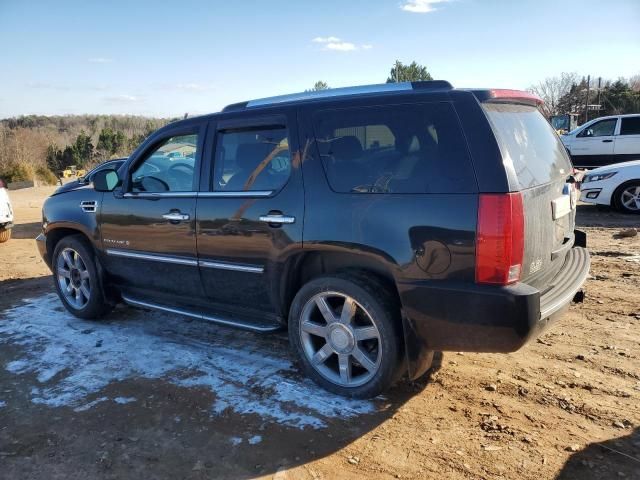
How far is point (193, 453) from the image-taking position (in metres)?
2.90

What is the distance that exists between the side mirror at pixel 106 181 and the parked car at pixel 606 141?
1286 cm

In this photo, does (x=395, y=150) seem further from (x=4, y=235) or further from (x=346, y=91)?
(x=4, y=235)

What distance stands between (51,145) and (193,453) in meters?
43.9

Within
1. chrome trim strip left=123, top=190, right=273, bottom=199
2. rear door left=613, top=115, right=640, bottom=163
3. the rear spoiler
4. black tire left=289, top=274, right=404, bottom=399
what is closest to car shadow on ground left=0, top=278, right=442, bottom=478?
black tire left=289, top=274, right=404, bottom=399

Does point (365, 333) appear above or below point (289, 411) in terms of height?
above

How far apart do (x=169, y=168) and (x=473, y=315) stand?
2844mm

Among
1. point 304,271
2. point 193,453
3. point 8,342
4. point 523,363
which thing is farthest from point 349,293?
point 8,342

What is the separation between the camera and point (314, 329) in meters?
3.52

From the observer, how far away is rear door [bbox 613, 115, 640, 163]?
14492 mm

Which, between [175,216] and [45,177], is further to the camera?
[45,177]

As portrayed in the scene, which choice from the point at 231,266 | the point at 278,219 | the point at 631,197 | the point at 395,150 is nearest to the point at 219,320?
the point at 231,266

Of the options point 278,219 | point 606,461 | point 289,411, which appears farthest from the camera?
point 278,219

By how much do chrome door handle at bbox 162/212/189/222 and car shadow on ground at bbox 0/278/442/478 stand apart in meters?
1.10

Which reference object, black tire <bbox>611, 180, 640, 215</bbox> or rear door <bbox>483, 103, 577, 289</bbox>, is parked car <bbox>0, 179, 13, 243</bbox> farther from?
black tire <bbox>611, 180, 640, 215</bbox>
